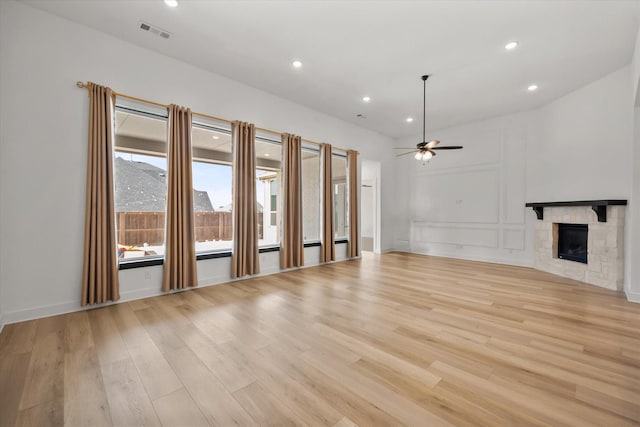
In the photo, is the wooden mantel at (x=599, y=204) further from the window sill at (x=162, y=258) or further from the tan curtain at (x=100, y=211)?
the tan curtain at (x=100, y=211)

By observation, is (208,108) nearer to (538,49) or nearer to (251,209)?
(251,209)

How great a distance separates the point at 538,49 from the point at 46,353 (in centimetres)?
637

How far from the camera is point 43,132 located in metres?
3.02

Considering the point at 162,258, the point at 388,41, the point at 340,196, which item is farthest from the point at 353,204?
the point at 162,258

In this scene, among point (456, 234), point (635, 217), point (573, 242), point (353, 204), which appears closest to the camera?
point (635, 217)

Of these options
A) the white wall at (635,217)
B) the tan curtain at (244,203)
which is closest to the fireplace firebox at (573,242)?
the white wall at (635,217)

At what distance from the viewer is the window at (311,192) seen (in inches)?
242

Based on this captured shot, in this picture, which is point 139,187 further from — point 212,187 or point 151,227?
point 212,187

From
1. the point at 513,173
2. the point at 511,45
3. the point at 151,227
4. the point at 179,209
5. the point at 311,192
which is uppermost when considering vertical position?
the point at 511,45

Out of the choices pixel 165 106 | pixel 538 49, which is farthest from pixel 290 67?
pixel 538 49

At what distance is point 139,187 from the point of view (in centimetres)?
381

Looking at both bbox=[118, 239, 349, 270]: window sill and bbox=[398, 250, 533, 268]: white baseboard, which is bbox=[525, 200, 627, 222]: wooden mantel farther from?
bbox=[118, 239, 349, 270]: window sill

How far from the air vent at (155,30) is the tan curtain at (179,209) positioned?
861 millimetres

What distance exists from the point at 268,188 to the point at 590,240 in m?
5.77
